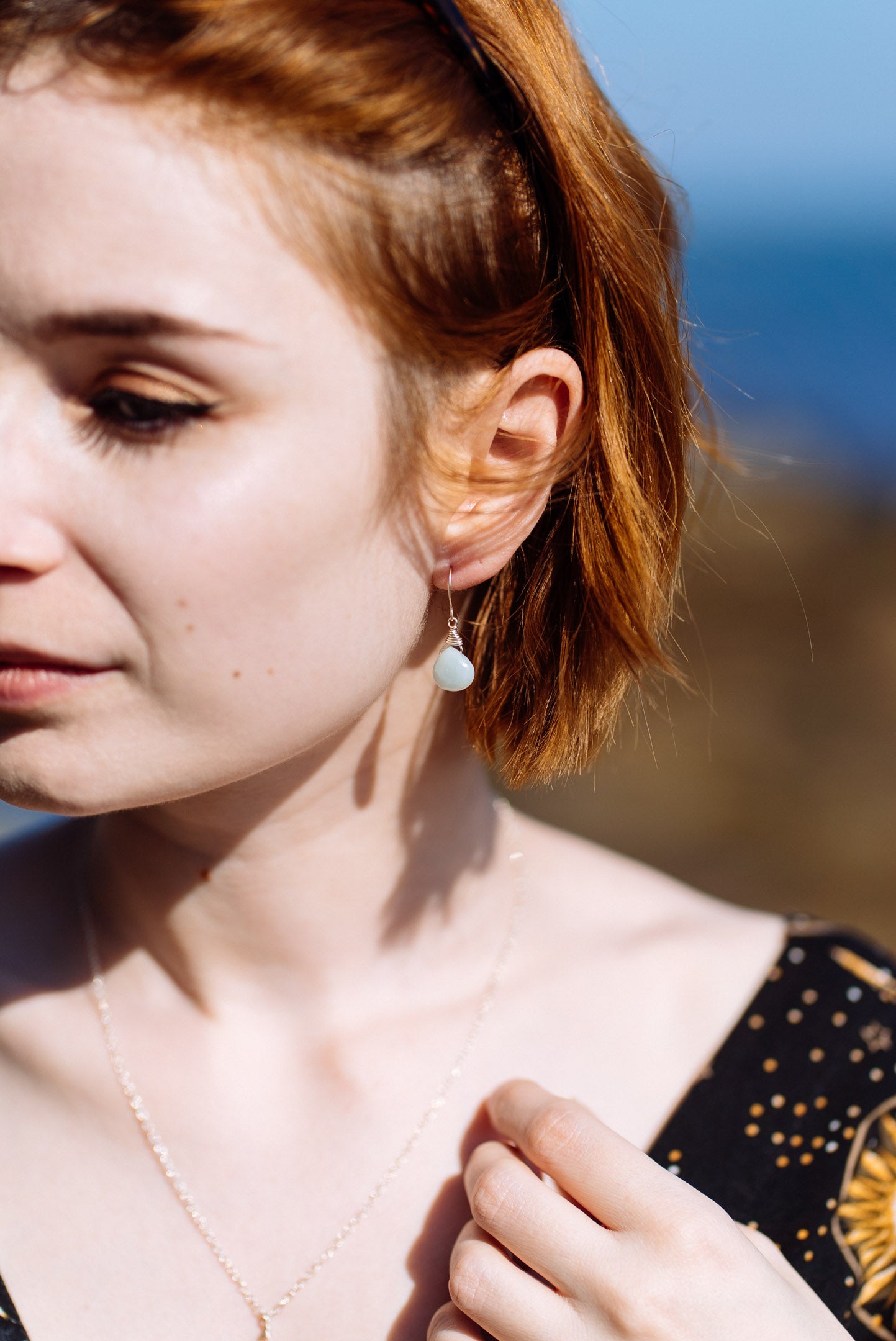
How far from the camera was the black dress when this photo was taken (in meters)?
1.64

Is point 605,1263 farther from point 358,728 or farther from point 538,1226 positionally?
point 358,728

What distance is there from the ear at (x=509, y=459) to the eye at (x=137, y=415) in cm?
40

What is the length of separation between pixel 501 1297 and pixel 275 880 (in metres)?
0.65

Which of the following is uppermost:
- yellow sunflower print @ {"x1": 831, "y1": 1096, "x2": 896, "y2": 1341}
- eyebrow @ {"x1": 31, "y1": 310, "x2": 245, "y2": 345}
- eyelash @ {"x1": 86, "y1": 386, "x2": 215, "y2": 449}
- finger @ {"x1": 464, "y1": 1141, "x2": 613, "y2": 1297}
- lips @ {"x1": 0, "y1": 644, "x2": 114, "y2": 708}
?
eyebrow @ {"x1": 31, "y1": 310, "x2": 245, "y2": 345}

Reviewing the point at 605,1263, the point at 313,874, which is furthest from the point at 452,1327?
the point at 313,874

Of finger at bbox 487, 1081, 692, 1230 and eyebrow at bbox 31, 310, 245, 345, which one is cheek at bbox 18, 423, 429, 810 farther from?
Result: finger at bbox 487, 1081, 692, 1230

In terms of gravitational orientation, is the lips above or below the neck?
above

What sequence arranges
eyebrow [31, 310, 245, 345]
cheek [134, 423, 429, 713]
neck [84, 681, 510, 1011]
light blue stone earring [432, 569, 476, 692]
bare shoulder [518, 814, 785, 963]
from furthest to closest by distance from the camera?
bare shoulder [518, 814, 785, 963] → neck [84, 681, 510, 1011] → light blue stone earring [432, 569, 476, 692] → cheek [134, 423, 429, 713] → eyebrow [31, 310, 245, 345]

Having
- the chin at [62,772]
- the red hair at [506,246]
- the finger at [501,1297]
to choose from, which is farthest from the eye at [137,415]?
the finger at [501,1297]

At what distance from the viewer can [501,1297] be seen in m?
1.33

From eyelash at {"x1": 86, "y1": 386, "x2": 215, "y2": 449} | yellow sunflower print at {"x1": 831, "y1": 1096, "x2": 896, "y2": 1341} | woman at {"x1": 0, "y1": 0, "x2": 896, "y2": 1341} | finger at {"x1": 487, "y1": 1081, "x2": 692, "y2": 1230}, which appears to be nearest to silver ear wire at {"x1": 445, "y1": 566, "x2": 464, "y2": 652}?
woman at {"x1": 0, "y1": 0, "x2": 896, "y2": 1341}

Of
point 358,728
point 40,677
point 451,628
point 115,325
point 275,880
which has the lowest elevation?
point 275,880

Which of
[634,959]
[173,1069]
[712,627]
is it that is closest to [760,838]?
[712,627]

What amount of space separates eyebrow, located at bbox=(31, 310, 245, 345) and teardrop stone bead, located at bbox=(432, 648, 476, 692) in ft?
1.89
